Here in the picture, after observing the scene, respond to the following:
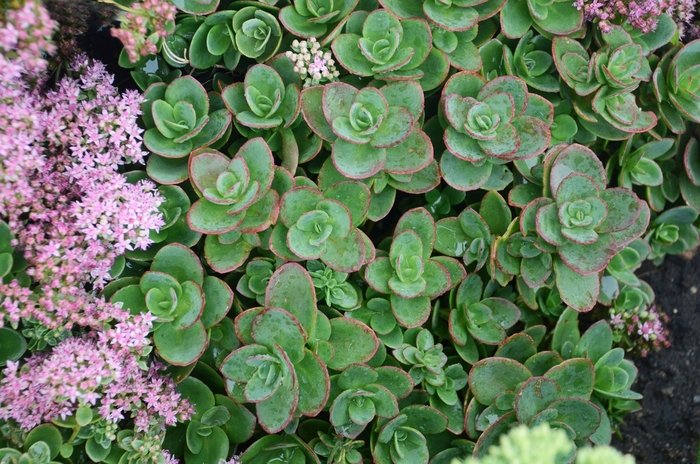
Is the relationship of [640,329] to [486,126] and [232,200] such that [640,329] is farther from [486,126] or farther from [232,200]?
[232,200]

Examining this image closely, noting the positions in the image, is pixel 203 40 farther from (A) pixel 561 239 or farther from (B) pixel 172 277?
(A) pixel 561 239

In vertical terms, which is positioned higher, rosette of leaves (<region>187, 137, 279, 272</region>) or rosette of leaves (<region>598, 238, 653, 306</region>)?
rosette of leaves (<region>187, 137, 279, 272</region>)

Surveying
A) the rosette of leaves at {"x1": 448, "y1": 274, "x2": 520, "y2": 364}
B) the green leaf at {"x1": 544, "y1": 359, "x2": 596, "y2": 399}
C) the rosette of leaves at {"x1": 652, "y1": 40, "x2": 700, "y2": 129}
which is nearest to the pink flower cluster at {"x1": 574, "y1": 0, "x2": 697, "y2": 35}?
the rosette of leaves at {"x1": 652, "y1": 40, "x2": 700, "y2": 129}

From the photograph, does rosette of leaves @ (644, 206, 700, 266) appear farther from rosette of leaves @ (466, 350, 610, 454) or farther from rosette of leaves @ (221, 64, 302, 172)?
rosette of leaves @ (221, 64, 302, 172)

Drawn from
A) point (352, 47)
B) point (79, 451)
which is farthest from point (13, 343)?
point (352, 47)

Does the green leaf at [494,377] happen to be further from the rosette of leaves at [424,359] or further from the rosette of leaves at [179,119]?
the rosette of leaves at [179,119]

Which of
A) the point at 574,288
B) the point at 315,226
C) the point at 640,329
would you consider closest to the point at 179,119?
the point at 315,226

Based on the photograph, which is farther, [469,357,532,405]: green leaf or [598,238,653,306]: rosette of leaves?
[598,238,653,306]: rosette of leaves
